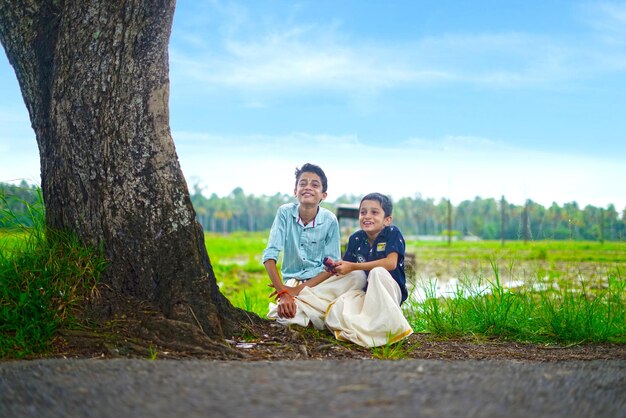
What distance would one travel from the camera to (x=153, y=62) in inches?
194

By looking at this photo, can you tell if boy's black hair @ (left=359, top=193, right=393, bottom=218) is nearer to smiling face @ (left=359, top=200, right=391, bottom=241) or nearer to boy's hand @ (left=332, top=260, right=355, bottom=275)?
smiling face @ (left=359, top=200, right=391, bottom=241)

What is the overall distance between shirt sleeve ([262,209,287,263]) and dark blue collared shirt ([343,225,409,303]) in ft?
1.83

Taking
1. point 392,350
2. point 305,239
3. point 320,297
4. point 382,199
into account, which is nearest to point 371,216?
point 382,199

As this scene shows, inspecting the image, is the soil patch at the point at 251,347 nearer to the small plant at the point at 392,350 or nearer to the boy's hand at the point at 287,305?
the small plant at the point at 392,350

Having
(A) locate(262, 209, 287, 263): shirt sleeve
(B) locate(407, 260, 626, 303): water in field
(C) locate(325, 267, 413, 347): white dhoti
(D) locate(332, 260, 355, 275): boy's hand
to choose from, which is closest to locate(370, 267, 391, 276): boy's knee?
(C) locate(325, 267, 413, 347): white dhoti

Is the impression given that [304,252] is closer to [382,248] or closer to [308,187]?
[308,187]

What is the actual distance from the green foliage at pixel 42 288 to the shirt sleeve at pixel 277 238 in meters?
1.33

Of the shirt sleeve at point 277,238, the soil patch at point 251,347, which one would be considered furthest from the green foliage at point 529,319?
the shirt sleeve at point 277,238

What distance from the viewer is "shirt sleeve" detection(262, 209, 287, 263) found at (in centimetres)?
544

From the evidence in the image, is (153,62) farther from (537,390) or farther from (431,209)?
(431,209)

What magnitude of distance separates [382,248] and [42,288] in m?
2.55

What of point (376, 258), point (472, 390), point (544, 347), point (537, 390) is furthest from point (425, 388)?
point (544, 347)

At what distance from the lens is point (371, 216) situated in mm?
5277

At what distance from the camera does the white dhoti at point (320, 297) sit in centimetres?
525
